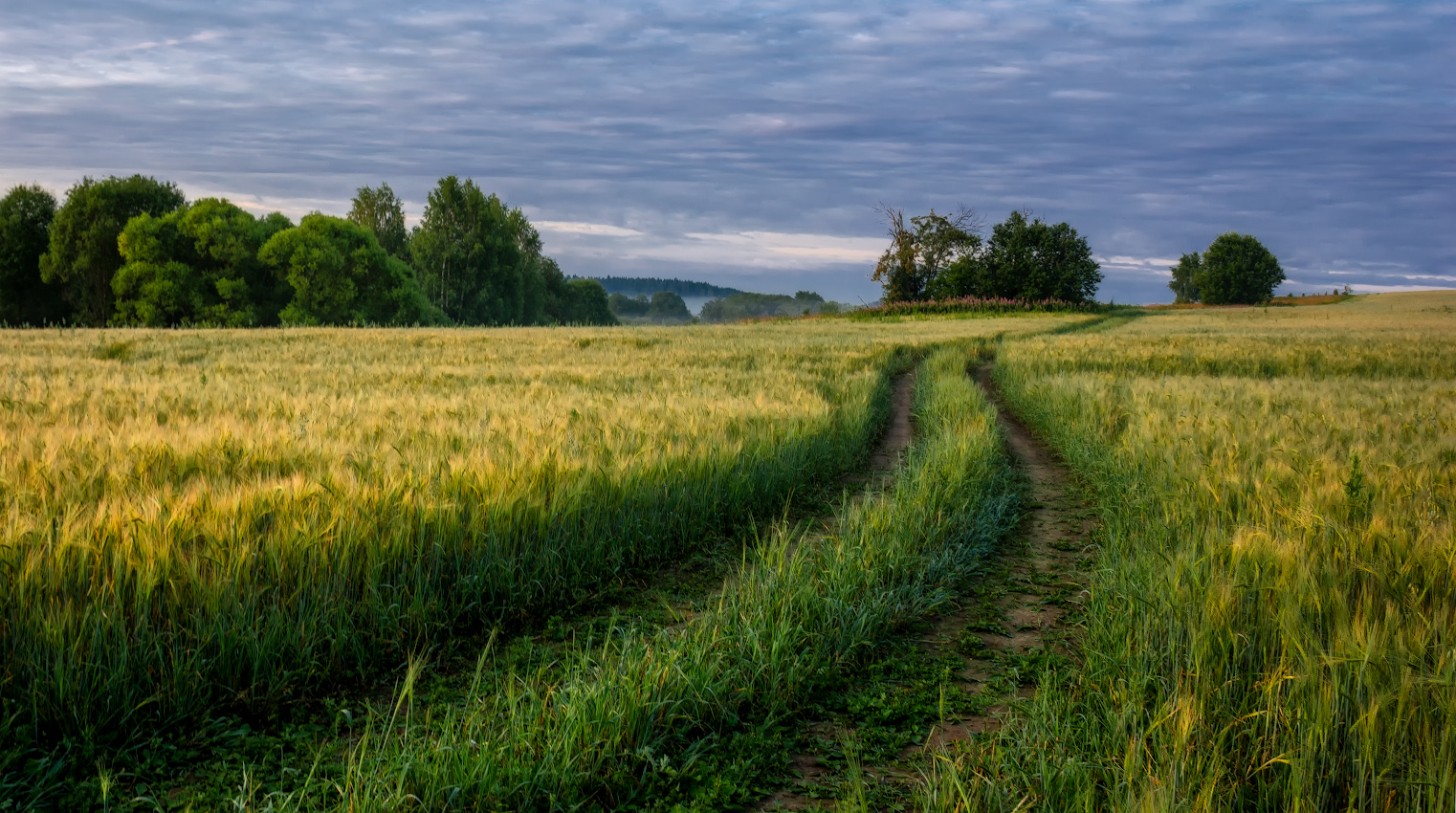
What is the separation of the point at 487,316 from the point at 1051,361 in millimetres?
64775

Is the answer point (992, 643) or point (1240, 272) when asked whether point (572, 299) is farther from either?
point (992, 643)

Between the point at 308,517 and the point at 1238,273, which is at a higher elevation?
the point at 1238,273

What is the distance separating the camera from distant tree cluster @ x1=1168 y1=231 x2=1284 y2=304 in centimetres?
9306

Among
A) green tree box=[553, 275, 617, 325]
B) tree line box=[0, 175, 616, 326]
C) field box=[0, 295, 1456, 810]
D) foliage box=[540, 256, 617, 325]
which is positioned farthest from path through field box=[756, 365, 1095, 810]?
green tree box=[553, 275, 617, 325]

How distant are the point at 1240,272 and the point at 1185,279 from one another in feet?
164

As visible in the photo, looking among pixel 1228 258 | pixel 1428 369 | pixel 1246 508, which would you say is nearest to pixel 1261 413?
pixel 1246 508

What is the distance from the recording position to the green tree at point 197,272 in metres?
50.8

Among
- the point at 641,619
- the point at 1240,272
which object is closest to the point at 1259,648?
the point at 641,619

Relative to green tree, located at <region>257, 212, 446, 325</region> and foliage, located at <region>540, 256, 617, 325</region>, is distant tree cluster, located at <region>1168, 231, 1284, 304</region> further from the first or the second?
green tree, located at <region>257, 212, 446, 325</region>

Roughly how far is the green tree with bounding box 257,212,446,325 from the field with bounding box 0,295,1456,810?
51012 mm

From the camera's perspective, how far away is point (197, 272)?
5441cm

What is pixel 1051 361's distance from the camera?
1808 centimetres

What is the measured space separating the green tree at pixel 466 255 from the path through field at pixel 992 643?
71.3 meters

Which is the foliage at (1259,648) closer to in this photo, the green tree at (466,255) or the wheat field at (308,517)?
the wheat field at (308,517)
